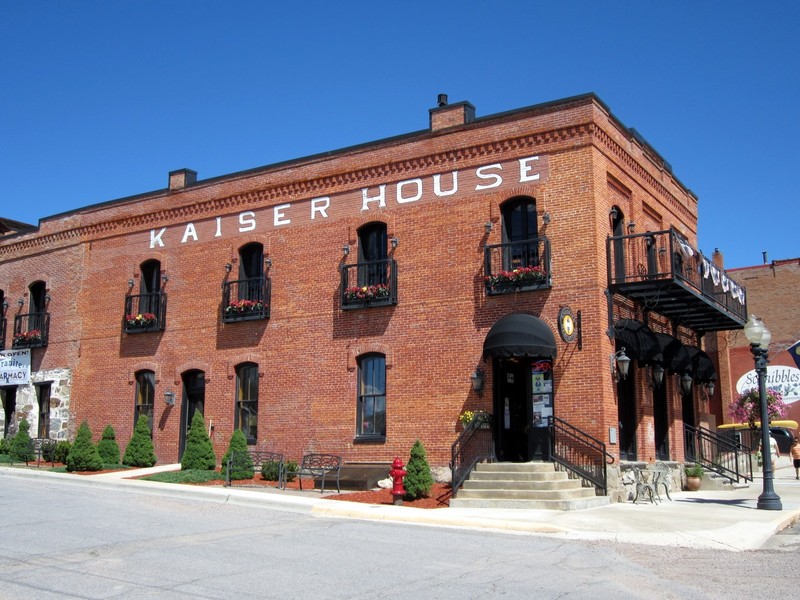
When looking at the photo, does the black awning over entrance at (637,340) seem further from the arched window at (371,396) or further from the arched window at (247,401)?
the arched window at (247,401)

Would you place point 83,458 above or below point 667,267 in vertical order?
below

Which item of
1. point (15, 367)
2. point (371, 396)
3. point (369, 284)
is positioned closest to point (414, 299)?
point (369, 284)

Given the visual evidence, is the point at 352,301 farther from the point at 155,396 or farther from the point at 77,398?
the point at 77,398

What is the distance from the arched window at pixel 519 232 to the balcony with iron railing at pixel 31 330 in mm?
16408

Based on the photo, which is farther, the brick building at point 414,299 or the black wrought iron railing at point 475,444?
the brick building at point 414,299

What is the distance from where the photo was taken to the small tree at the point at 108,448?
23.2m

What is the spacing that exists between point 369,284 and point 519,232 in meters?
4.04

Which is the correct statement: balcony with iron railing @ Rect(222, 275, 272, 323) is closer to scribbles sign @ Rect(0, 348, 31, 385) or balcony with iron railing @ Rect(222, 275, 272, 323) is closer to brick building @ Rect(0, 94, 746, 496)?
brick building @ Rect(0, 94, 746, 496)

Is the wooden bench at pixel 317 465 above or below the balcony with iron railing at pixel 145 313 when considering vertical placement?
below

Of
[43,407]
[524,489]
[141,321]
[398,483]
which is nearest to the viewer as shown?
[398,483]

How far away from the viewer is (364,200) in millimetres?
21750

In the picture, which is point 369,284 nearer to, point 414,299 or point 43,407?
point 414,299

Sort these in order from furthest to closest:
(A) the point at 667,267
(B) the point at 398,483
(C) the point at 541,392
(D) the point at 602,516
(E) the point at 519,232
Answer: (A) the point at 667,267, (E) the point at 519,232, (C) the point at 541,392, (B) the point at 398,483, (D) the point at 602,516

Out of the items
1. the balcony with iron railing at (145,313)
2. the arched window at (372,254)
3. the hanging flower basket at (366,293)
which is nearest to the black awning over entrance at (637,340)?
the hanging flower basket at (366,293)
